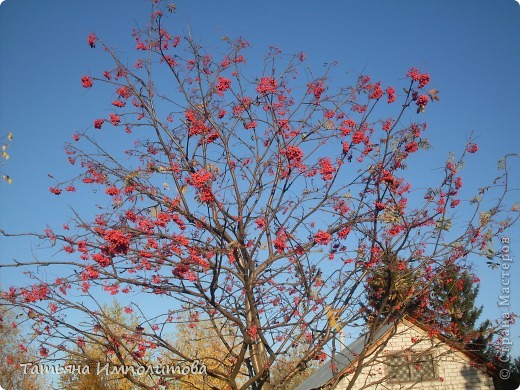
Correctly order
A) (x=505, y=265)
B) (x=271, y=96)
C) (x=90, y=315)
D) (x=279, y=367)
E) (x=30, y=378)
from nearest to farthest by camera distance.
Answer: (x=90, y=315) < (x=279, y=367) < (x=271, y=96) < (x=505, y=265) < (x=30, y=378)

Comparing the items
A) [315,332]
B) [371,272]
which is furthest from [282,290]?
[371,272]

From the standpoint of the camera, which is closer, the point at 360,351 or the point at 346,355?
the point at 346,355

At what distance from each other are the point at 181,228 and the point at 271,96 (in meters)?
2.28

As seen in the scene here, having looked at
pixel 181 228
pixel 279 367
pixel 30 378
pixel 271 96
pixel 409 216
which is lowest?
pixel 279 367

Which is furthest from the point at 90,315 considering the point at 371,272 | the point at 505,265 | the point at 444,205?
the point at 505,265

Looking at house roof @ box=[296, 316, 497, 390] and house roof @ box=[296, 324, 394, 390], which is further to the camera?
house roof @ box=[296, 324, 394, 390]

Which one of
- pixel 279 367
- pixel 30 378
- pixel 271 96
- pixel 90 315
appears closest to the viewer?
pixel 90 315

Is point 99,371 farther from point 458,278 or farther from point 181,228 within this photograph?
point 458,278

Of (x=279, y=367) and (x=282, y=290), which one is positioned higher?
(x=282, y=290)

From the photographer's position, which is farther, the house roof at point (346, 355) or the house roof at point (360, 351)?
the house roof at point (346, 355)

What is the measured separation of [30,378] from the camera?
2206 centimetres

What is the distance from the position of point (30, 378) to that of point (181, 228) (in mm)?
18702

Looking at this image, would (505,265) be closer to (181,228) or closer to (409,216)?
(409,216)

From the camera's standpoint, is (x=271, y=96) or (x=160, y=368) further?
(x=271, y=96)
